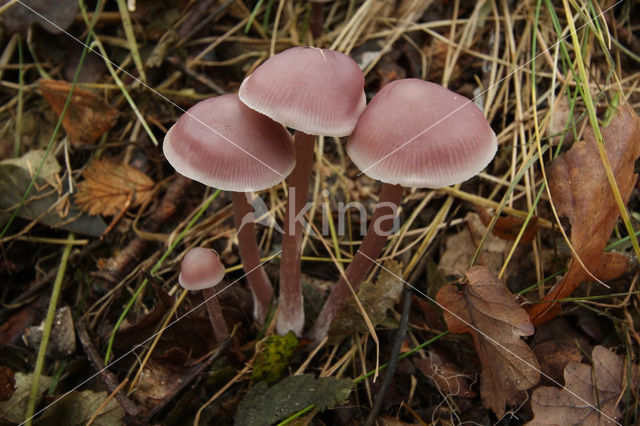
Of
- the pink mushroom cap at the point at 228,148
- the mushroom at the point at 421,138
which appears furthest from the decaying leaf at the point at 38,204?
the mushroom at the point at 421,138

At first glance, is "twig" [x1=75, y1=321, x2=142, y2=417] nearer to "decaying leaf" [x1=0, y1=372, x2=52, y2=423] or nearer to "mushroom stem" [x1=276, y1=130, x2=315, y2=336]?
"decaying leaf" [x1=0, y1=372, x2=52, y2=423]

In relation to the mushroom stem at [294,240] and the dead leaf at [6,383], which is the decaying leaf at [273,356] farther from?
the dead leaf at [6,383]

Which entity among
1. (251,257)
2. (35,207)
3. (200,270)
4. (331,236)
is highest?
(200,270)

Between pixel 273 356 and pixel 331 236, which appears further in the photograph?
pixel 331 236

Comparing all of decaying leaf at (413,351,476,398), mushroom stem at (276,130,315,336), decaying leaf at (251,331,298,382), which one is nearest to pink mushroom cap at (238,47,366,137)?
mushroom stem at (276,130,315,336)

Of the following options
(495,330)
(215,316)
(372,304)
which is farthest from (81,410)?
(495,330)

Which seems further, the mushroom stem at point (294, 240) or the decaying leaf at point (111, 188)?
the decaying leaf at point (111, 188)

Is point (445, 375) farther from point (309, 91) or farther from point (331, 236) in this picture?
point (309, 91)

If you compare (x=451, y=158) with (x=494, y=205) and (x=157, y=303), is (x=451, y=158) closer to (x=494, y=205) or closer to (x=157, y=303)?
(x=494, y=205)
